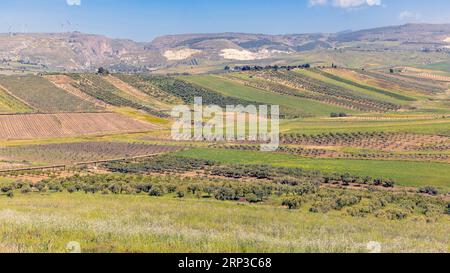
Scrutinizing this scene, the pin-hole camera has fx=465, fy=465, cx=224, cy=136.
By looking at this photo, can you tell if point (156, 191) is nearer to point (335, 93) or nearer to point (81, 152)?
point (81, 152)

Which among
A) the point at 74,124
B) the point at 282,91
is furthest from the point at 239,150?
the point at 282,91

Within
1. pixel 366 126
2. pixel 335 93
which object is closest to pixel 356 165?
pixel 366 126

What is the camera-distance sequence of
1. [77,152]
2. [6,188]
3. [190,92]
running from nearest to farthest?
1. [6,188]
2. [77,152]
3. [190,92]

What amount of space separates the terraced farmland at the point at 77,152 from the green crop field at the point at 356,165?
8316 millimetres

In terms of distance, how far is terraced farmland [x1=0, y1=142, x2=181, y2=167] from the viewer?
74.4 m

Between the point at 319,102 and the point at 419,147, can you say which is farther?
the point at 319,102

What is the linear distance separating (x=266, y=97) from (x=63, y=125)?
79075 mm

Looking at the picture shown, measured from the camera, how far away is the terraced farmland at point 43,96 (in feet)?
433

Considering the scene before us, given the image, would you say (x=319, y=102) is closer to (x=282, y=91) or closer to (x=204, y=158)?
(x=282, y=91)

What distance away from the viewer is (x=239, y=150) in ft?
274

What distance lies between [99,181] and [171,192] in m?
9.29

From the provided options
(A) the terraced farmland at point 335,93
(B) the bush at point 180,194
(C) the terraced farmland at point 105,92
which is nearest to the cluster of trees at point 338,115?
(A) the terraced farmland at point 335,93

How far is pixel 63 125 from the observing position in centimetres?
10688
